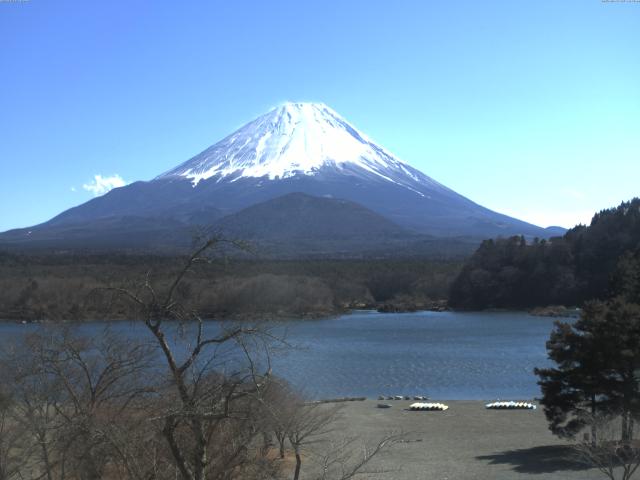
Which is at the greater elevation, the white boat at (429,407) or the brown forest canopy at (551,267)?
the brown forest canopy at (551,267)

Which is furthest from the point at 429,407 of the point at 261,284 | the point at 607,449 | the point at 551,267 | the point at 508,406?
the point at 551,267

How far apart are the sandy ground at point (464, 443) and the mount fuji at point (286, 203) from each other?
183ft

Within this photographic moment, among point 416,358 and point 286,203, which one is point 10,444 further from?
point 286,203

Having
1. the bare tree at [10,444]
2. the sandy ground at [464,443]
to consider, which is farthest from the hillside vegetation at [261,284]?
the bare tree at [10,444]

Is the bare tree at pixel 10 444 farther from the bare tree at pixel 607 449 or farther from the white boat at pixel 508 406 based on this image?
the white boat at pixel 508 406

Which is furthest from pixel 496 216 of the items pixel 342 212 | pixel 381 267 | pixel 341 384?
pixel 341 384

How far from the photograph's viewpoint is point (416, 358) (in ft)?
98.0

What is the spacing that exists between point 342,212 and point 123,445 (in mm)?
104376

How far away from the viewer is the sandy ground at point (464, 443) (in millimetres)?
11867

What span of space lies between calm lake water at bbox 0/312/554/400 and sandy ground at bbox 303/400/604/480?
6.80 ft

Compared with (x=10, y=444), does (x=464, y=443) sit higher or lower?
lower

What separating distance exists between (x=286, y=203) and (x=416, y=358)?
76.0 metres

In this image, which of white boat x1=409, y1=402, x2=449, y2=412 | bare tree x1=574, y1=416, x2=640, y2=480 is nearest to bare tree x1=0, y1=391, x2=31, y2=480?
bare tree x1=574, y1=416, x2=640, y2=480

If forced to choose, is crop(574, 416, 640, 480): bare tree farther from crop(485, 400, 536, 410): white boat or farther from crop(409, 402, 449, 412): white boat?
crop(409, 402, 449, 412): white boat
